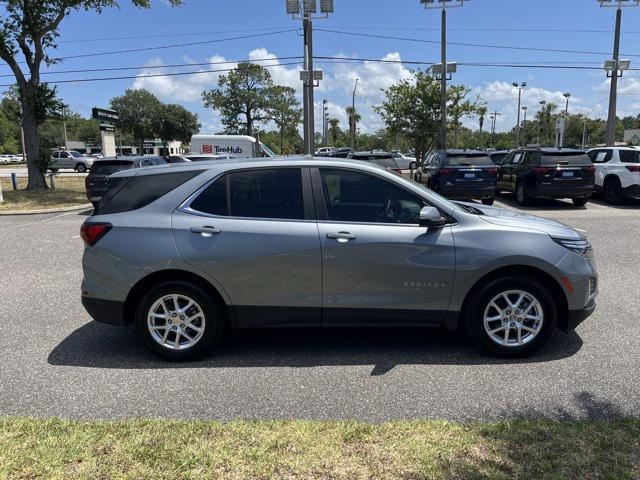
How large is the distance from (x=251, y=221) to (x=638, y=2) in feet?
81.1

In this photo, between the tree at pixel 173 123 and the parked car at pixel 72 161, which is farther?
the tree at pixel 173 123

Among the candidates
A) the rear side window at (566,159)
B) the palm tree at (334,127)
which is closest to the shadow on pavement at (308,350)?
the rear side window at (566,159)

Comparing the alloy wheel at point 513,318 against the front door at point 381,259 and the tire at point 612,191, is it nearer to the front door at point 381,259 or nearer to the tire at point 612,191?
the front door at point 381,259

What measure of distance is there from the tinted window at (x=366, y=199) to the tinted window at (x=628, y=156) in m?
14.1

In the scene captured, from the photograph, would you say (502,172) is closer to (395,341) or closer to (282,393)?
(395,341)

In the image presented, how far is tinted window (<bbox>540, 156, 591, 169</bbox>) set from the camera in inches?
584

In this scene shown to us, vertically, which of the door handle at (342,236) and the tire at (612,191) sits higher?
the door handle at (342,236)

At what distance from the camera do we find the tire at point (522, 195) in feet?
51.7

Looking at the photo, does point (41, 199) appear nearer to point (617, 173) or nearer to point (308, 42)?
point (308, 42)

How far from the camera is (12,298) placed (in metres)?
6.30

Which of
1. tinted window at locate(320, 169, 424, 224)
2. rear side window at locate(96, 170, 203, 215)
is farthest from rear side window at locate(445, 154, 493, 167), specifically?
rear side window at locate(96, 170, 203, 215)

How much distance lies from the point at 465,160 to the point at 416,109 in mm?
11662

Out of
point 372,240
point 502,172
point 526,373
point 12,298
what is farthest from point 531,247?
point 502,172

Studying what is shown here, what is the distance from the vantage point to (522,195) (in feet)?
52.5
